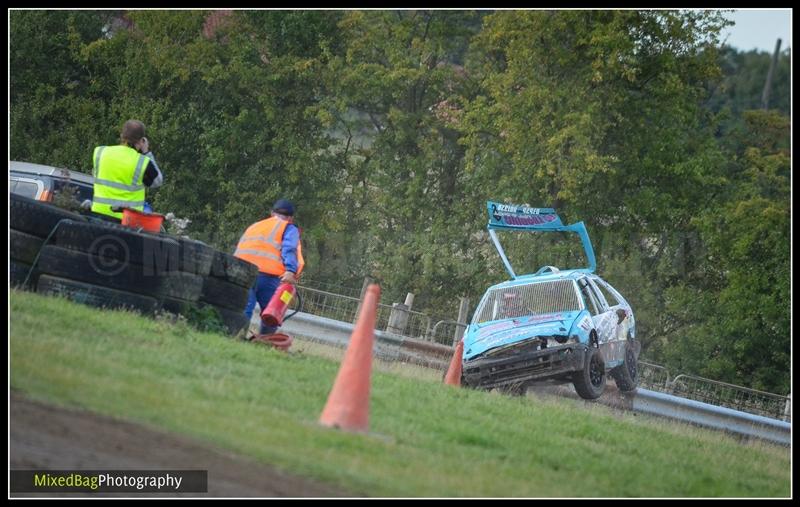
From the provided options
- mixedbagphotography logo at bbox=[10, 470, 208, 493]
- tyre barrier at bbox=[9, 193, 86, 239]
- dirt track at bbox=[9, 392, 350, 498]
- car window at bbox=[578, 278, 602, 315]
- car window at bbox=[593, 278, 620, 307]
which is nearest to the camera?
mixedbagphotography logo at bbox=[10, 470, 208, 493]

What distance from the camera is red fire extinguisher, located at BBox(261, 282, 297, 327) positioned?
14.1 meters

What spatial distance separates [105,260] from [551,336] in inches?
273

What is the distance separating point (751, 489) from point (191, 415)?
4837mm

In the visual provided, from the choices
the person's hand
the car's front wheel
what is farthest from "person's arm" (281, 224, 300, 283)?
the car's front wheel

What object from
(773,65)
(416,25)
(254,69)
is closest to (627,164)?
(416,25)

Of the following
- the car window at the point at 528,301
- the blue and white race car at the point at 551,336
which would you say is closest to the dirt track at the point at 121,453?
the blue and white race car at the point at 551,336

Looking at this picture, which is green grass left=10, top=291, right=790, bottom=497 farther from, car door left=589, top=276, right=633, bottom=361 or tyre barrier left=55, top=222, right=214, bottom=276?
car door left=589, top=276, right=633, bottom=361

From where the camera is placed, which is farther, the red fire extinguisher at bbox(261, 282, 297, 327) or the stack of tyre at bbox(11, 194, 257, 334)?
the red fire extinguisher at bbox(261, 282, 297, 327)

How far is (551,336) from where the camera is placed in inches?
698

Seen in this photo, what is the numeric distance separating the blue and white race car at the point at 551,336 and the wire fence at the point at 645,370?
554 cm

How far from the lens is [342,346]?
2064 centimetres

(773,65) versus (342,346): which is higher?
(773,65)

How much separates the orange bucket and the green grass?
4.94 feet

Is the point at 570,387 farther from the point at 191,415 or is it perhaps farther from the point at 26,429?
the point at 26,429
